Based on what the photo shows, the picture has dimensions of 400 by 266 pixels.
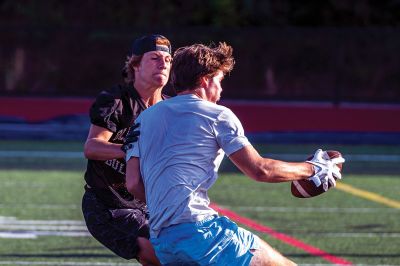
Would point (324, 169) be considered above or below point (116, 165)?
above

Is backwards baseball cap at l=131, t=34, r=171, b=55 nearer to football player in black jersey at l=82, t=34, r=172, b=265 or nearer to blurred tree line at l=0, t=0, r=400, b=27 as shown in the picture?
football player in black jersey at l=82, t=34, r=172, b=265

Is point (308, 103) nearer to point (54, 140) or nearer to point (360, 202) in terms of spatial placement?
point (54, 140)

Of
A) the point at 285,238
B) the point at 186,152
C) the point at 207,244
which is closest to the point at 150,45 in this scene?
the point at 186,152

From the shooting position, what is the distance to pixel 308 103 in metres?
23.8

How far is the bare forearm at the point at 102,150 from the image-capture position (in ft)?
20.7

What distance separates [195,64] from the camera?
17.0 ft

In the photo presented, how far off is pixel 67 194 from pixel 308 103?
10959 millimetres

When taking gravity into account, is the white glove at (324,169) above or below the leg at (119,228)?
above

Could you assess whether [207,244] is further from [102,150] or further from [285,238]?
[285,238]

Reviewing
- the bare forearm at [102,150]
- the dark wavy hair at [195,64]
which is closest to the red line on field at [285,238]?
the bare forearm at [102,150]

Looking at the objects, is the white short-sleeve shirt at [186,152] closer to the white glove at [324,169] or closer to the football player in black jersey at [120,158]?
the white glove at [324,169]

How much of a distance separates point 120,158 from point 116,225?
0.40 meters

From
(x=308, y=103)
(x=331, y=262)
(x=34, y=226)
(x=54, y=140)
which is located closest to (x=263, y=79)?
(x=308, y=103)

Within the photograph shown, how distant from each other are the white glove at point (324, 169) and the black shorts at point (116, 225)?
4.92 feet
